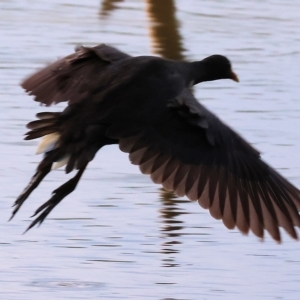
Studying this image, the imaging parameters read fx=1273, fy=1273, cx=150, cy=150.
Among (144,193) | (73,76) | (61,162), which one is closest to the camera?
(61,162)

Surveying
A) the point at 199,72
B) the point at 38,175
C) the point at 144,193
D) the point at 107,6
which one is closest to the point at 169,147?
the point at 38,175

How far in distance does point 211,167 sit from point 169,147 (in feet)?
1.01

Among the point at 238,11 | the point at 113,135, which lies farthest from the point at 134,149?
the point at 238,11

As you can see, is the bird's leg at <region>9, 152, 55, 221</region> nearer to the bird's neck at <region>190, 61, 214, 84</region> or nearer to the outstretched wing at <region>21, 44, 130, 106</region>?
the outstretched wing at <region>21, 44, 130, 106</region>

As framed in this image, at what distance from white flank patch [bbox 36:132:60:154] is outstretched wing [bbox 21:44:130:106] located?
1.00 feet

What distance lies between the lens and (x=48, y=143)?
8.38 meters

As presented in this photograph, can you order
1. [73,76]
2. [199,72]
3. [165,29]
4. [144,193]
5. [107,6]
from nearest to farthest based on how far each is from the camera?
1. [73,76]
2. [199,72]
3. [144,193]
4. [165,29]
5. [107,6]

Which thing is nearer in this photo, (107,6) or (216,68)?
(216,68)

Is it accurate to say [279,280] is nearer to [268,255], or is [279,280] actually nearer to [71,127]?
[268,255]

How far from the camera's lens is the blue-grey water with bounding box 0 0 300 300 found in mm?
8242

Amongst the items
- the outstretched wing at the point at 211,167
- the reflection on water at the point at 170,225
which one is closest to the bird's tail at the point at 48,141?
the outstretched wing at the point at 211,167

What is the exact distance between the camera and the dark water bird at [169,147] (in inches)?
324

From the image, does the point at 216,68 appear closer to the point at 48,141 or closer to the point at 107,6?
the point at 48,141

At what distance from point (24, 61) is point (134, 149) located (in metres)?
5.20
